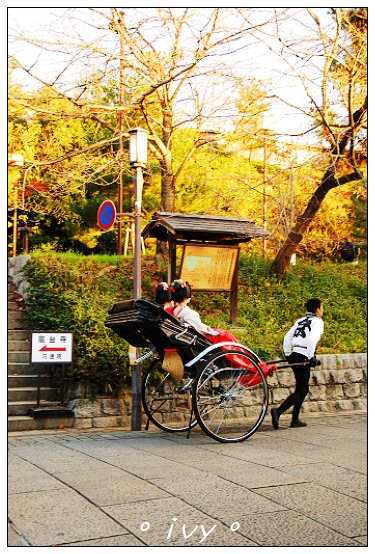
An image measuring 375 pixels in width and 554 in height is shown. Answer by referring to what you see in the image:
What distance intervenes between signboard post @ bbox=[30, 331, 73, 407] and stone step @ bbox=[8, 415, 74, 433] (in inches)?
8.4

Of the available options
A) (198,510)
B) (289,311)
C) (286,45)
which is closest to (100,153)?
(286,45)

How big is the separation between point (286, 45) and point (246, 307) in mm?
3857

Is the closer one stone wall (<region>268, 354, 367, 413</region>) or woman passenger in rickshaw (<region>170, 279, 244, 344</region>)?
woman passenger in rickshaw (<region>170, 279, 244, 344</region>)

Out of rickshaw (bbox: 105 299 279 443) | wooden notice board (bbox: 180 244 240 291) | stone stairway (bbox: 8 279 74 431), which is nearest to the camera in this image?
rickshaw (bbox: 105 299 279 443)

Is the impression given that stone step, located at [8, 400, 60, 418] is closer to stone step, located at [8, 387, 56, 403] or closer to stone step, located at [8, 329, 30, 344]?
stone step, located at [8, 387, 56, 403]

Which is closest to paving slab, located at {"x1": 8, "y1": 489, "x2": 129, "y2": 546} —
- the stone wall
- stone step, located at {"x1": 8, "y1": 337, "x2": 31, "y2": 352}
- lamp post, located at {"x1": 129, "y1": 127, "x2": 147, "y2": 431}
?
lamp post, located at {"x1": 129, "y1": 127, "x2": 147, "y2": 431}

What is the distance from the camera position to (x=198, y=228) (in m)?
7.82

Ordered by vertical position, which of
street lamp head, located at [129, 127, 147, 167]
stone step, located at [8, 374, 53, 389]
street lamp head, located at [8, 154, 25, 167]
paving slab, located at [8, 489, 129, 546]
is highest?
street lamp head, located at [129, 127, 147, 167]

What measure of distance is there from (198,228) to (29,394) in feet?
9.94

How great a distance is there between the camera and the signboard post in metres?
6.29

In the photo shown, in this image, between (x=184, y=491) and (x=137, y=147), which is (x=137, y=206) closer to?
(x=137, y=147)

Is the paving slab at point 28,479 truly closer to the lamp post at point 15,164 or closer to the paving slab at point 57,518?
the paving slab at point 57,518

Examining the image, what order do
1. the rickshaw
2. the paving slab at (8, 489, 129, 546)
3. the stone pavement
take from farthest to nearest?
the rickshaw → the stone pavement → the paving slab at (8, 489, 129, 546)

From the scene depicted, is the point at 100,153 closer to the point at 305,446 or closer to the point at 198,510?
the point at 305,446
